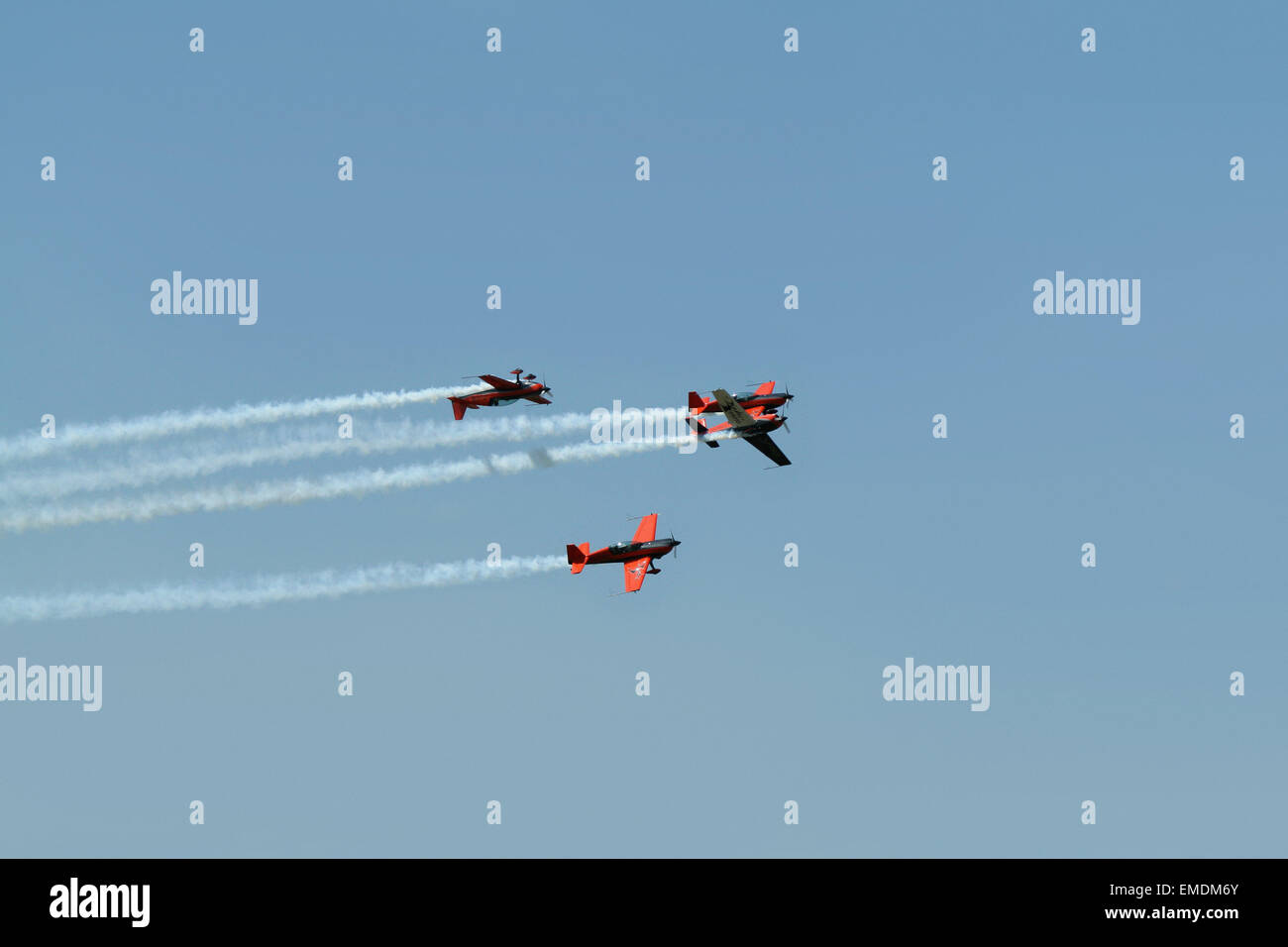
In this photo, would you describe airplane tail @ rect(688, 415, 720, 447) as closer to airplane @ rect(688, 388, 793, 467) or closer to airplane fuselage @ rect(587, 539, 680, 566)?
airplane @ rect(688, 388, 793, 467)

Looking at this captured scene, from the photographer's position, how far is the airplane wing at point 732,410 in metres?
112

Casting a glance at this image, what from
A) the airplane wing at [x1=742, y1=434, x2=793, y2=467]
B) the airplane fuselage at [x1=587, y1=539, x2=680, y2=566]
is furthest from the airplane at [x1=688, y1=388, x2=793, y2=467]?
the airplane fuselage at [x1=587, y1=539, x2=680, y2=566]

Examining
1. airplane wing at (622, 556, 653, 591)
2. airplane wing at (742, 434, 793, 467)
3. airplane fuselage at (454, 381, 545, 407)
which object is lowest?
airplane wing at (622, 556, 653, 591)

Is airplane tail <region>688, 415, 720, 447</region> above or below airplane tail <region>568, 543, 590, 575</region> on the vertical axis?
above

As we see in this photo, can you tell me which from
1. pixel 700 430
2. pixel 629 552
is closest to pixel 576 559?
pixel 629 552

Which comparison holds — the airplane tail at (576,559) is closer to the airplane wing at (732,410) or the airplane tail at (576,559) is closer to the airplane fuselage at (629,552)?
the airplane fuselage at (629,552)

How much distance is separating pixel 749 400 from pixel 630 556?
11821mm

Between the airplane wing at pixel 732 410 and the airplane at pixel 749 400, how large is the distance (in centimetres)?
43

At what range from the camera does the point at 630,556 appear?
113250mm

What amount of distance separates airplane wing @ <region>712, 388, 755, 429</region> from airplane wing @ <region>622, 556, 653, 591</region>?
9642 mm

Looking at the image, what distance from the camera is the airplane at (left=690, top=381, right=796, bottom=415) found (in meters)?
113

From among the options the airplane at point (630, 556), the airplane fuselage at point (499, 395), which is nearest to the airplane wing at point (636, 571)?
the airplane at point (630, 556)

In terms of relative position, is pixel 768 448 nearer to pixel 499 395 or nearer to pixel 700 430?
pixel 700 430
